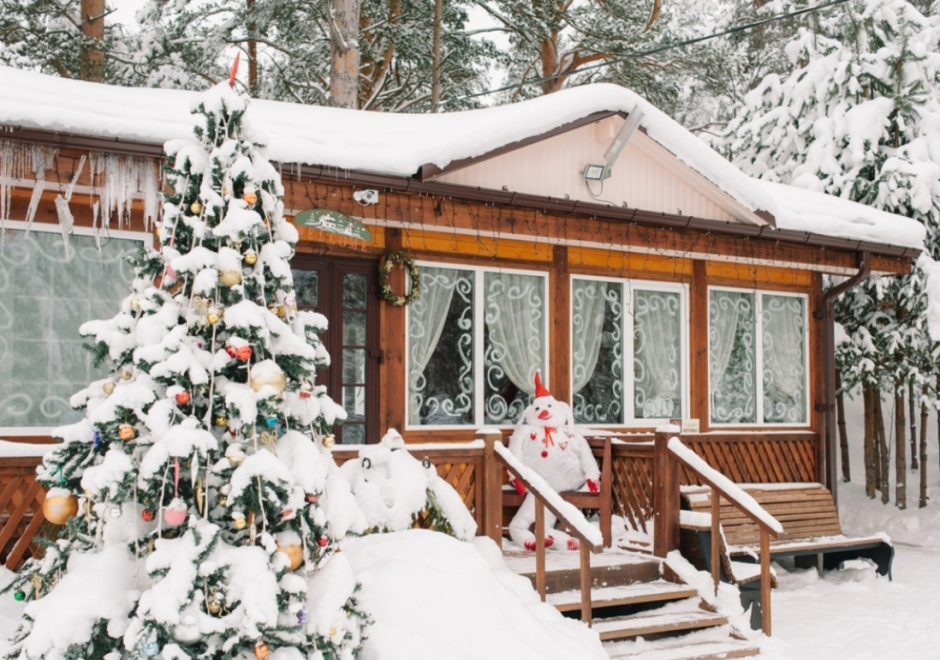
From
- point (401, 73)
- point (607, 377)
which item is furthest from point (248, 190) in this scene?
point (401, 73)

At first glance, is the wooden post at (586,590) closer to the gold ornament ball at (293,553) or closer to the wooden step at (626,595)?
the wooden step at (626,595)

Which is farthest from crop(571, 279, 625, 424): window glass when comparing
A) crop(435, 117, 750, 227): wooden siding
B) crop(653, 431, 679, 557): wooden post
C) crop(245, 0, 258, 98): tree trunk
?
crop(245, 0, 258, 98): tree trunk

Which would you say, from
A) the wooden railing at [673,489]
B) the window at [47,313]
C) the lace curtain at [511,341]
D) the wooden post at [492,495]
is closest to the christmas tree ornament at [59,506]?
the window at [47,313]

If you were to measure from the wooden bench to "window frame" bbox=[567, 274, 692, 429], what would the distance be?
1.23 metres

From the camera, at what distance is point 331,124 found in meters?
8.66

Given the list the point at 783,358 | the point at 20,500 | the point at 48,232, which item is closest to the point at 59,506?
the point at 20,500

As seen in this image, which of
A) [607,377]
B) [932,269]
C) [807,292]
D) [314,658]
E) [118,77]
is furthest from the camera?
[118,77]

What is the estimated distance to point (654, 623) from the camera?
21.7 ft

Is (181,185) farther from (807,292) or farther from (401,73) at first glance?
(401,73)

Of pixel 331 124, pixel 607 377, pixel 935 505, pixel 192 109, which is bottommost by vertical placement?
pixel 935 505

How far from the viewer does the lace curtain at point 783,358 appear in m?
10.7

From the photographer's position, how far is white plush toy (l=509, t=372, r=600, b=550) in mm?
8125

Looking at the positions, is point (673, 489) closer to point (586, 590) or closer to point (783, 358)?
point (586, 590)

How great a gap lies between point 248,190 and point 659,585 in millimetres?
4633
